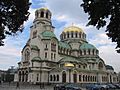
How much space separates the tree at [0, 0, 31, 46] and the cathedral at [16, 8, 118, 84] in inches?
1952

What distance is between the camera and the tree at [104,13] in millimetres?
14367

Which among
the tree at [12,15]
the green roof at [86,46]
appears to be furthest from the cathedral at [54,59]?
the tree at [12,15]

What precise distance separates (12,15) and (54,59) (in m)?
56.1

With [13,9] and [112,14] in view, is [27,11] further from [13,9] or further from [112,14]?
[112,14]

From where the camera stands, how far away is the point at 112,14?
14906 mm

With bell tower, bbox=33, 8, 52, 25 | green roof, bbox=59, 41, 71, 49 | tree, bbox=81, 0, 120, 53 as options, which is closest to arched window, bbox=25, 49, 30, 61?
bell tower, bbox=33, 8, 52, 25

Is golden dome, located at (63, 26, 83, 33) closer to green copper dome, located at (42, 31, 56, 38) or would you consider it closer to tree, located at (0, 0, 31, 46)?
green copper dome, located at (42, 31, 56, 38)

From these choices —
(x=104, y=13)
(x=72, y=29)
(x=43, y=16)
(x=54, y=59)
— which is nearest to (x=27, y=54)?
(x=54, y=59)

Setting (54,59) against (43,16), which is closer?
(54,59)

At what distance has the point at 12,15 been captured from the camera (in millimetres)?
17391

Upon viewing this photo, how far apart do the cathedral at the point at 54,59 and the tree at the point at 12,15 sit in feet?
163

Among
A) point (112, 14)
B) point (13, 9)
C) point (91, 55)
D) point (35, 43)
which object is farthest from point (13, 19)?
point (91, 55)

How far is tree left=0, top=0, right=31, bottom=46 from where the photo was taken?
16.9 m

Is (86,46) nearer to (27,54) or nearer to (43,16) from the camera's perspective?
(43,16)
